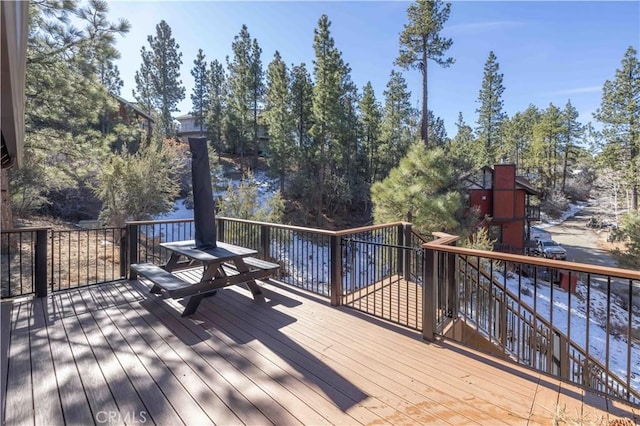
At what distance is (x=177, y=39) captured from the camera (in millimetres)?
25875

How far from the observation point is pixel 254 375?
2.30m

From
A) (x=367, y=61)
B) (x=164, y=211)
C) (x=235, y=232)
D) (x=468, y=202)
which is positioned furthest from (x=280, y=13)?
(x=468, y=202)

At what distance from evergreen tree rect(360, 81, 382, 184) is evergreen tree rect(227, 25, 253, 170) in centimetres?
819

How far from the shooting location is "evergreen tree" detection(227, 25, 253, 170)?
823 inches

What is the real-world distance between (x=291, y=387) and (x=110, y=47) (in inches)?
292

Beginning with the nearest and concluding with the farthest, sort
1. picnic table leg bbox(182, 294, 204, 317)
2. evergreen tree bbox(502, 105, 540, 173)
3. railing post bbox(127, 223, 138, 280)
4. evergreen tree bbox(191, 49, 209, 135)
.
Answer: picnic table leg bbox(182, 294, 204, 317) < railing post bbox(127, 223, 138, 280) < evergreen tree bbox(191, 49, 209, 135) < evergreen tree bbox(502, 105, 540, 173)

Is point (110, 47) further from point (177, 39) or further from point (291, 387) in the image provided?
point (177, 39)

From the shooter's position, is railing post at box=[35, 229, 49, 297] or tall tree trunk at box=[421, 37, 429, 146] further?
tall tree trunk at box=[421, 37, 429, 146]

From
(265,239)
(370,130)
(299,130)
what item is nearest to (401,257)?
(265,239)

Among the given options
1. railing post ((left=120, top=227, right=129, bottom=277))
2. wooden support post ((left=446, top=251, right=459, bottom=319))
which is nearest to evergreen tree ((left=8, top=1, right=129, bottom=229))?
railing post ((left=120, top=227, right=129, bottom=277))

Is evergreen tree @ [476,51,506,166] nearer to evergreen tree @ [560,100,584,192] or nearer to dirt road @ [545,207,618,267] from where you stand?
evergreen tree @ [560,100,584,192]

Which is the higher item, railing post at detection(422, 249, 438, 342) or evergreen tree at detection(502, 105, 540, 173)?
evergreen tree at detection(502, 105, 540, 173)

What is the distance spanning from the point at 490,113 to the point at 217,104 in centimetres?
2346

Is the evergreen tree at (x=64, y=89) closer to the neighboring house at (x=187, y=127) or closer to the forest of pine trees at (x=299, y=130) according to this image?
the forest of pine trees at (x=299, y=130)
